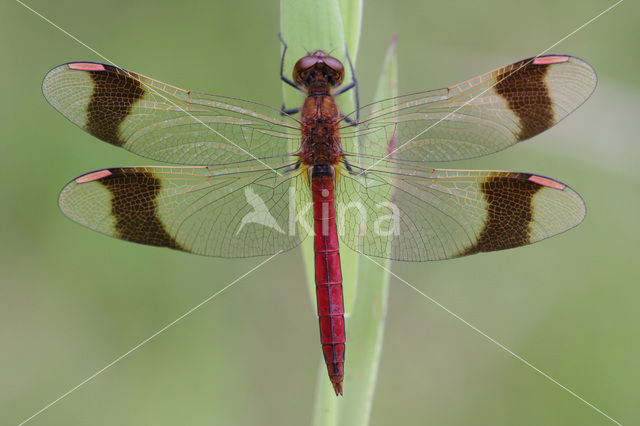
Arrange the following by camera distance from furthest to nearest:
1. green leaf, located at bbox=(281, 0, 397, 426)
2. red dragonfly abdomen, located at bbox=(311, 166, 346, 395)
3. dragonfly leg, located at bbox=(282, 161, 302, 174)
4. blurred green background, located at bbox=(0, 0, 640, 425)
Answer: blurred green background, located at bbox=(0, 0, 640, 425) → dragonfly leg, located at bbox=(282, 161, 302, 174) → red dragonfly abdomen, located at bbox=(311, 166, 346, 395) → green leaf, located at bbox=(281, 0, 397, 426)

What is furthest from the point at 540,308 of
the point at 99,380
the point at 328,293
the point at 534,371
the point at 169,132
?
the point at 99,380

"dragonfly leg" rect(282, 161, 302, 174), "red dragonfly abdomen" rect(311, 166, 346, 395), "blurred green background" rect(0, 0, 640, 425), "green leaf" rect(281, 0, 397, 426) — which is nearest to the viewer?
"green leaf" rect(281, 0, 397, 426)

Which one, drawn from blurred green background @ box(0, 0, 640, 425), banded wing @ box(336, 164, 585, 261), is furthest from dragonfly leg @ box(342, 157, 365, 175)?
blurred green background @ box(0, 0, 640, 425)

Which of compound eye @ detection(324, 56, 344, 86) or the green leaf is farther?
compound eye @ detection(324, 56, 344, 86)

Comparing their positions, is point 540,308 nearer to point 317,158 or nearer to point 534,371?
point 534,371

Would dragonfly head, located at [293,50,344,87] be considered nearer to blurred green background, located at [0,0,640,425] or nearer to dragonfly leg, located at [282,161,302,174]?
dragonfly leg, located at [282,161,302,174]

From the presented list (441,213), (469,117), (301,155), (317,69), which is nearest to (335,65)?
(317,69)

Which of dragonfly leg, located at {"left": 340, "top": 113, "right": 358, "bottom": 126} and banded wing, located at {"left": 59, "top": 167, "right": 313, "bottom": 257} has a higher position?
dragonfly leg, located at {"left": 340, "top": 113, "right": 358, "bottom": 126}

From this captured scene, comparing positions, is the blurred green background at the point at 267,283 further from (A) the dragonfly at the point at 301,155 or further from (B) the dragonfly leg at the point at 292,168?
(B) the dragonfly leg at the point at 292,168

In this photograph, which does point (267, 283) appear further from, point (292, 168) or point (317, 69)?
point (317, 69)
